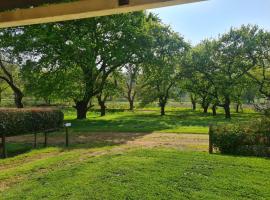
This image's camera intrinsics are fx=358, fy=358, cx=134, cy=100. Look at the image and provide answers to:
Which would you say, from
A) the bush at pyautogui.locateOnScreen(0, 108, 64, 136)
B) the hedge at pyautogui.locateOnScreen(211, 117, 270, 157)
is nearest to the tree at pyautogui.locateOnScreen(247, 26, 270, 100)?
the hedge at pyautogui.locateOnScreen(211, 117, 270, 157)

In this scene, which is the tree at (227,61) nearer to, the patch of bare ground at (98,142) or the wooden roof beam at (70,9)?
the patch of bare ground at (98,142)

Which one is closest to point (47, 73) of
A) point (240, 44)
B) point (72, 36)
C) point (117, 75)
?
point (72, 36)

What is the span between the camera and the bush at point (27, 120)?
13.5 m

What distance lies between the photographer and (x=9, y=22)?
4.40 metres

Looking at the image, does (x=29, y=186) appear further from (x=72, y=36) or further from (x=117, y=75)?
(x=117, y=75)

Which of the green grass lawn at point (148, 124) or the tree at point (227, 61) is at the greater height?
the tree at point (227, 61)

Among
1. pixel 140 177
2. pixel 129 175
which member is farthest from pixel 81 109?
pixel 140 177

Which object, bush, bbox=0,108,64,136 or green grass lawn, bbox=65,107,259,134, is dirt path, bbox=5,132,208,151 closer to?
bush, bbox=0,108,64,136

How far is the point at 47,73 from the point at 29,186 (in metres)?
19.0

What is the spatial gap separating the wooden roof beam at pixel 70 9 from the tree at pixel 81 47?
19728 millimetres

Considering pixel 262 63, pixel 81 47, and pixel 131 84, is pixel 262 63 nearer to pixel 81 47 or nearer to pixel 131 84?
pixel 81 47

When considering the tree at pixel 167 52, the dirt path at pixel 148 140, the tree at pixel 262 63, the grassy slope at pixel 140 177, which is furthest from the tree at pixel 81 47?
the grassy slope at pixel 140 177

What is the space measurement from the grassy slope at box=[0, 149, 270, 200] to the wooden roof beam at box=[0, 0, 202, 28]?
422cm

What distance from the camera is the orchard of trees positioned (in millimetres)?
24969
